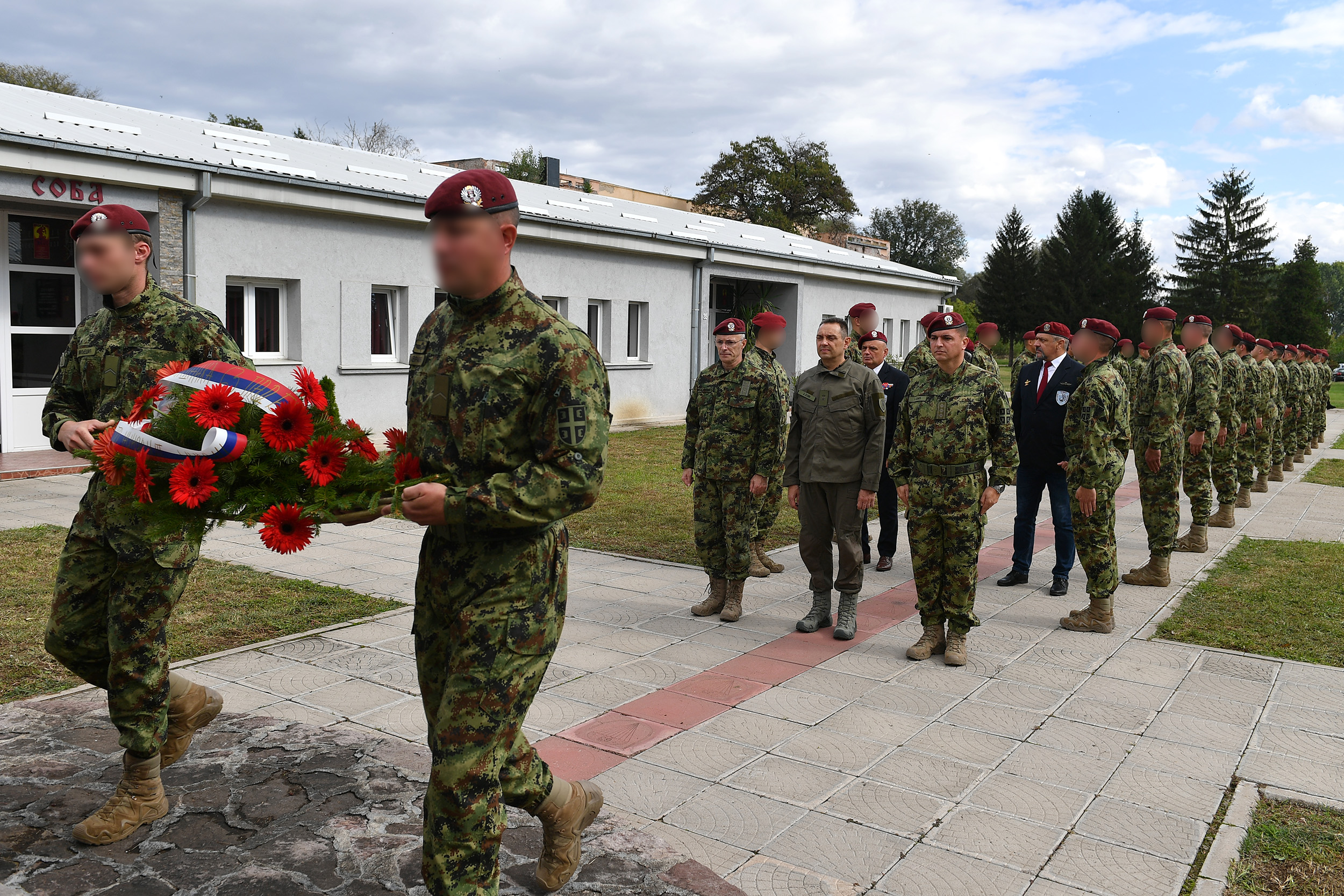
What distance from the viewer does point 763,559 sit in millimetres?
9000

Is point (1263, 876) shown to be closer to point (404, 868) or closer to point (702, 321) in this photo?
point (404, 868)

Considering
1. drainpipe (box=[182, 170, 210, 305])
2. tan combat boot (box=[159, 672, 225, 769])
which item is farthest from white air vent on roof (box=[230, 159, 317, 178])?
tan combat boot (box=[159, 672, 225, 769])

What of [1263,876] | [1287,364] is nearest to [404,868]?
[1263,876]

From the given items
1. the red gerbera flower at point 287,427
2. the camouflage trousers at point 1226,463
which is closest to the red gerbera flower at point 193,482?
the red gerbera flower at point 287,427

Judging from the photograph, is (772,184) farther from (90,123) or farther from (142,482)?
(142,482)

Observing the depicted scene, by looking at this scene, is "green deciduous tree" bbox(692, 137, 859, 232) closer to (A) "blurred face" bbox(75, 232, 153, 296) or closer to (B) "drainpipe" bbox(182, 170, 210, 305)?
(B) "drainpipe" bbox(182, 170, 210, 305)

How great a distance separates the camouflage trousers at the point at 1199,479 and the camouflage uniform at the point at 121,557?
9603mm

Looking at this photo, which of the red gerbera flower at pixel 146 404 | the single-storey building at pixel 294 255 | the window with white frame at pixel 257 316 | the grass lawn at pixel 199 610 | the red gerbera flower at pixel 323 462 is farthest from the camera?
the window with white frame at pixel 257 316

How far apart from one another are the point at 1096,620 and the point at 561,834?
5183mm

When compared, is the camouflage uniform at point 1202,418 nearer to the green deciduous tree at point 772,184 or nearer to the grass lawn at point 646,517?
the grass lawn at point 646,517

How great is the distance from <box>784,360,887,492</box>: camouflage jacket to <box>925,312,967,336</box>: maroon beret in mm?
500

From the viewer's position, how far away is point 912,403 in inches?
259

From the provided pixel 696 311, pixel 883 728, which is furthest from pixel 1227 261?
pixel 883 728

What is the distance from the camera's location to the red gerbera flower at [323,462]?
9.12 ft
